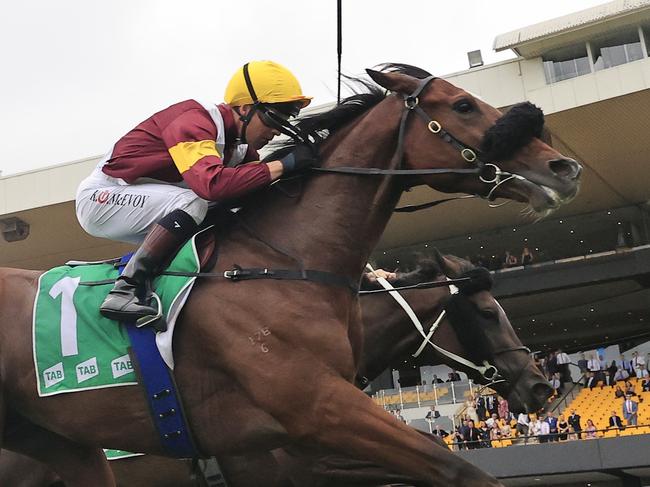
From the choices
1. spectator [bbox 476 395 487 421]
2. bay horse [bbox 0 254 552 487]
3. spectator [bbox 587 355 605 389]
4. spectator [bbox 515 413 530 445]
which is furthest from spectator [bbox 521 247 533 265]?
bay horse [bbox 0 254 552 487]

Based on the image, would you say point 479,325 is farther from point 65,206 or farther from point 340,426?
point 65,206

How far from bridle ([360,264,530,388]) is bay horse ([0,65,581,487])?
2190 millimetres

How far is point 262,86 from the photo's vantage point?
3.60m

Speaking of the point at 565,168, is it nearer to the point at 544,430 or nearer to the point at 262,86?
the point at 262,86

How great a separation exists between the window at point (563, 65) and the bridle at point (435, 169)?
14219 mm

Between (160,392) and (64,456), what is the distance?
2.62 feet

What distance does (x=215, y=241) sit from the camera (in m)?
3.48

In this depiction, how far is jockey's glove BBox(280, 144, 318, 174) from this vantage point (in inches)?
137

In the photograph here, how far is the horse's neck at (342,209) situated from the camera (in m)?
3.39

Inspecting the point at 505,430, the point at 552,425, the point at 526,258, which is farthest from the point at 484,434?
the point at 526,258

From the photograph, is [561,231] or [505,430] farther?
[561,231]

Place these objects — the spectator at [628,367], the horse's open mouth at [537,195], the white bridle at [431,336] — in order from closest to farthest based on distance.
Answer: the horse's open mouth at [537,195] < the white bridle at [431,336] < the spectator at [628,367]

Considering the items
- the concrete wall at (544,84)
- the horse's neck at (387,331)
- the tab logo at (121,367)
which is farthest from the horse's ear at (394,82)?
the concrete wall at (544,84)

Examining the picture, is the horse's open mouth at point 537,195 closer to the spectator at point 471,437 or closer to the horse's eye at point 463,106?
the horse's eye at point 463,106
